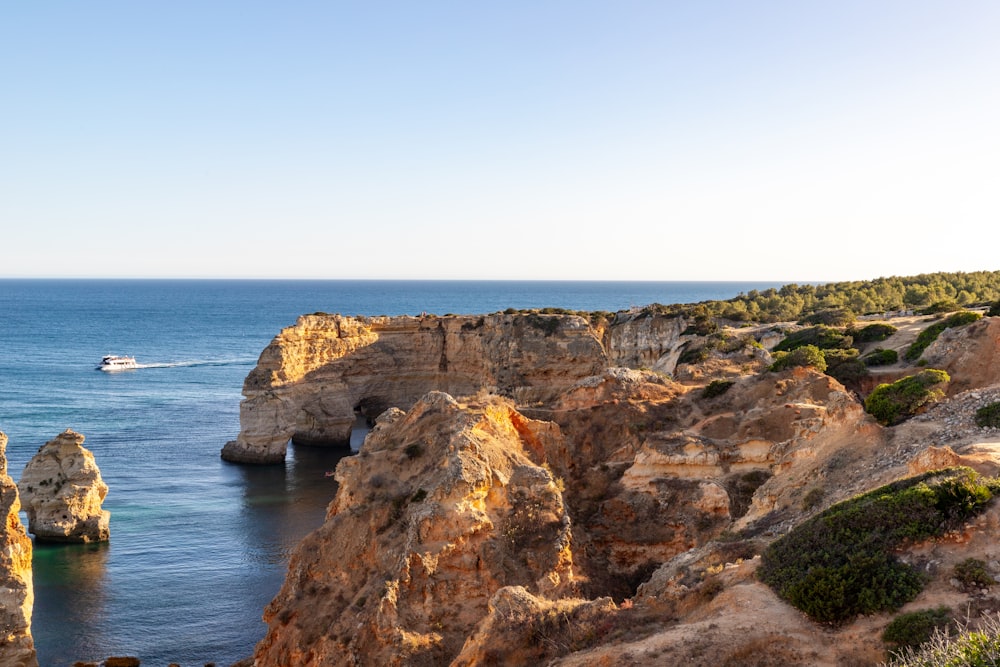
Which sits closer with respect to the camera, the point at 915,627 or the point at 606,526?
the point at 915,627

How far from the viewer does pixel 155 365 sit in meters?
104

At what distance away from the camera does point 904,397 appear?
24203 mm

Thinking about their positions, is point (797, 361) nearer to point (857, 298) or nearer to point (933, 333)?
point (933, 333)

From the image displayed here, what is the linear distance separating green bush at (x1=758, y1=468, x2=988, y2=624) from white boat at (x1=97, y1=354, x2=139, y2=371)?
99.8 metres

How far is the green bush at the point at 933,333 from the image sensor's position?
37094mm

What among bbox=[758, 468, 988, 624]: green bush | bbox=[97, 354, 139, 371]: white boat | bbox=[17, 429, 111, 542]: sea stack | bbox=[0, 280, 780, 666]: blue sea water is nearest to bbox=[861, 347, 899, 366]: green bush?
bbox=[758, 468, 988, 624]: green bush

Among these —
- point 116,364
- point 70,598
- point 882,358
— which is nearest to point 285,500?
point 70,598

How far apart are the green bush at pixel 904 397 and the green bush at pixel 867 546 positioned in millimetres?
10242

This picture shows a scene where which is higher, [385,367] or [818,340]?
[818,340]

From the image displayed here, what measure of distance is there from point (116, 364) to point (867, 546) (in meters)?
103

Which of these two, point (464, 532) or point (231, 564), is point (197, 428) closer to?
point (231, 564)

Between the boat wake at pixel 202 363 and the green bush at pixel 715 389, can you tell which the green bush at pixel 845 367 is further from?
the boat wake at pixel 202 363

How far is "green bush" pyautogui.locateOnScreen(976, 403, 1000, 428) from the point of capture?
18.8 meters

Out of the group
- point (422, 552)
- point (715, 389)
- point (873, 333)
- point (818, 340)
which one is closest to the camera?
point (422, 552)
